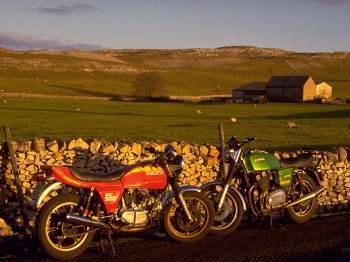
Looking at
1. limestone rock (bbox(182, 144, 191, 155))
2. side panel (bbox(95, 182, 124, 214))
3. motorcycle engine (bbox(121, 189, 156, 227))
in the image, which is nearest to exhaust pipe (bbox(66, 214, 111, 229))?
side panel (bbox(95, 182, 124, 214))

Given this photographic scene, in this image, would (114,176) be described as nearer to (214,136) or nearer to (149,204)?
(149,204)

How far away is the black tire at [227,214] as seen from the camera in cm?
967

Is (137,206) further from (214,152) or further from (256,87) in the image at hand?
(256,87)

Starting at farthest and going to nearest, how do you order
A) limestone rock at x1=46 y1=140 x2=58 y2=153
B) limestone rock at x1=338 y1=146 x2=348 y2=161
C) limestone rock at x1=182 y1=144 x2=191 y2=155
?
limestone rock at x1=338 y1=146 x2=348 y2=161
limestone rock at x1=182 y1=144 x2=191 y2=155
limestone rock at x1=46 y1=140 x2=58 y2=153

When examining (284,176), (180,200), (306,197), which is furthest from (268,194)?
(180,200)

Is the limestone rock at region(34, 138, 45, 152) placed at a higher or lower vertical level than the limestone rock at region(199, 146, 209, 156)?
higher

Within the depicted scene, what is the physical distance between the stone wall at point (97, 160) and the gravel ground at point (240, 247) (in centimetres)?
204

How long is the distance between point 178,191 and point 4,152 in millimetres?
3723

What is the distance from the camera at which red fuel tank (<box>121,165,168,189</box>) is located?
888 cm

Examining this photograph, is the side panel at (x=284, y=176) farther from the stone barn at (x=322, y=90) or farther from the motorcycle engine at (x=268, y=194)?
the stone barn at (x=322, y=90)

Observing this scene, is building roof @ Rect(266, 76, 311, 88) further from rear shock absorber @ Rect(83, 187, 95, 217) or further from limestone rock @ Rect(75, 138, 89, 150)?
rear shock absorber @ Rect(83, 187, 95, 217)

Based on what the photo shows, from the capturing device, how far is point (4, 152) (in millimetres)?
A: 11141

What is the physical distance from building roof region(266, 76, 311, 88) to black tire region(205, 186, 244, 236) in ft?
328

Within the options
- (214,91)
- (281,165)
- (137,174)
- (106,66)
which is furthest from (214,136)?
(106,66)
